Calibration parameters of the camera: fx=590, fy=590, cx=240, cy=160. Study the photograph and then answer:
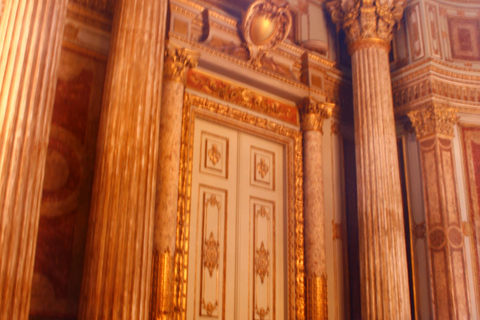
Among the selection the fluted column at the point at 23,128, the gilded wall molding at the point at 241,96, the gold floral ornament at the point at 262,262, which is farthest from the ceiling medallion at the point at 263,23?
the fluted column at the point at 23,128

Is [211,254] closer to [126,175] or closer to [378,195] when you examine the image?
[126,175]

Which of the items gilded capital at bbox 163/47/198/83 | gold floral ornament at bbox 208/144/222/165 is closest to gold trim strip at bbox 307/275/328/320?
gold floral ornament at bbox 208/144/222/165

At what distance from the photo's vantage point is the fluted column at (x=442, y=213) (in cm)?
720

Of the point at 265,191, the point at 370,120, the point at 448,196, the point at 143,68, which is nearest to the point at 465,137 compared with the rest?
the point at 448,196

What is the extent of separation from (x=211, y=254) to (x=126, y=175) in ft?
5.51

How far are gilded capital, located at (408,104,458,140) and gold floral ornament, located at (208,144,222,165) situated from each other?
9.59 ft

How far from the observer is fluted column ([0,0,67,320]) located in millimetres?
4230

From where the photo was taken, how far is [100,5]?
639 centimetres

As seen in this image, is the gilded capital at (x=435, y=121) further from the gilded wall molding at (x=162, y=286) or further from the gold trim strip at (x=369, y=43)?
the gilded wall molding at (x=162, y=286)

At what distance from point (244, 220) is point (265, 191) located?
54cm

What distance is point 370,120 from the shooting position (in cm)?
761

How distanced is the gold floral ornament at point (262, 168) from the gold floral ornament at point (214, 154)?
616 mm

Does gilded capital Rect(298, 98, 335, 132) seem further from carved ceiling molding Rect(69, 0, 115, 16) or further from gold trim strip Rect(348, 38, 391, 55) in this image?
carved ceiling molding Rect(69, 0, 115, 16)

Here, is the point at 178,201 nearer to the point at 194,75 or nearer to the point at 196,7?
the point at 194,75
